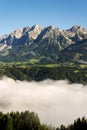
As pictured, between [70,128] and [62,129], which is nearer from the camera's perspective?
[70,128]

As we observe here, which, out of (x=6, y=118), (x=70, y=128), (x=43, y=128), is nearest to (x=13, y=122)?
(x=6, y=118)

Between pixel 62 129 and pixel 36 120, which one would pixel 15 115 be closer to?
pixel 36 120

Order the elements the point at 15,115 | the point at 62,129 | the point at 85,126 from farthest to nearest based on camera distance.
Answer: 1. the point at 62,129
2. the point at 15,115
3. the point at 85,126

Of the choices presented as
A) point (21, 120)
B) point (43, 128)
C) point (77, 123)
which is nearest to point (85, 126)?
point (77, 123)

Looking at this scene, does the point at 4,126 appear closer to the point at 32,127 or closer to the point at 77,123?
the point at 32,127

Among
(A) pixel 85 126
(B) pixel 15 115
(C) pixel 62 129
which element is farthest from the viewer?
(C) pixel 62 129

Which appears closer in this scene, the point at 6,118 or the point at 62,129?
the point at 6,118

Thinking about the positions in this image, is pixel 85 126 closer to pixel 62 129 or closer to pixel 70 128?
pixel 70 128
